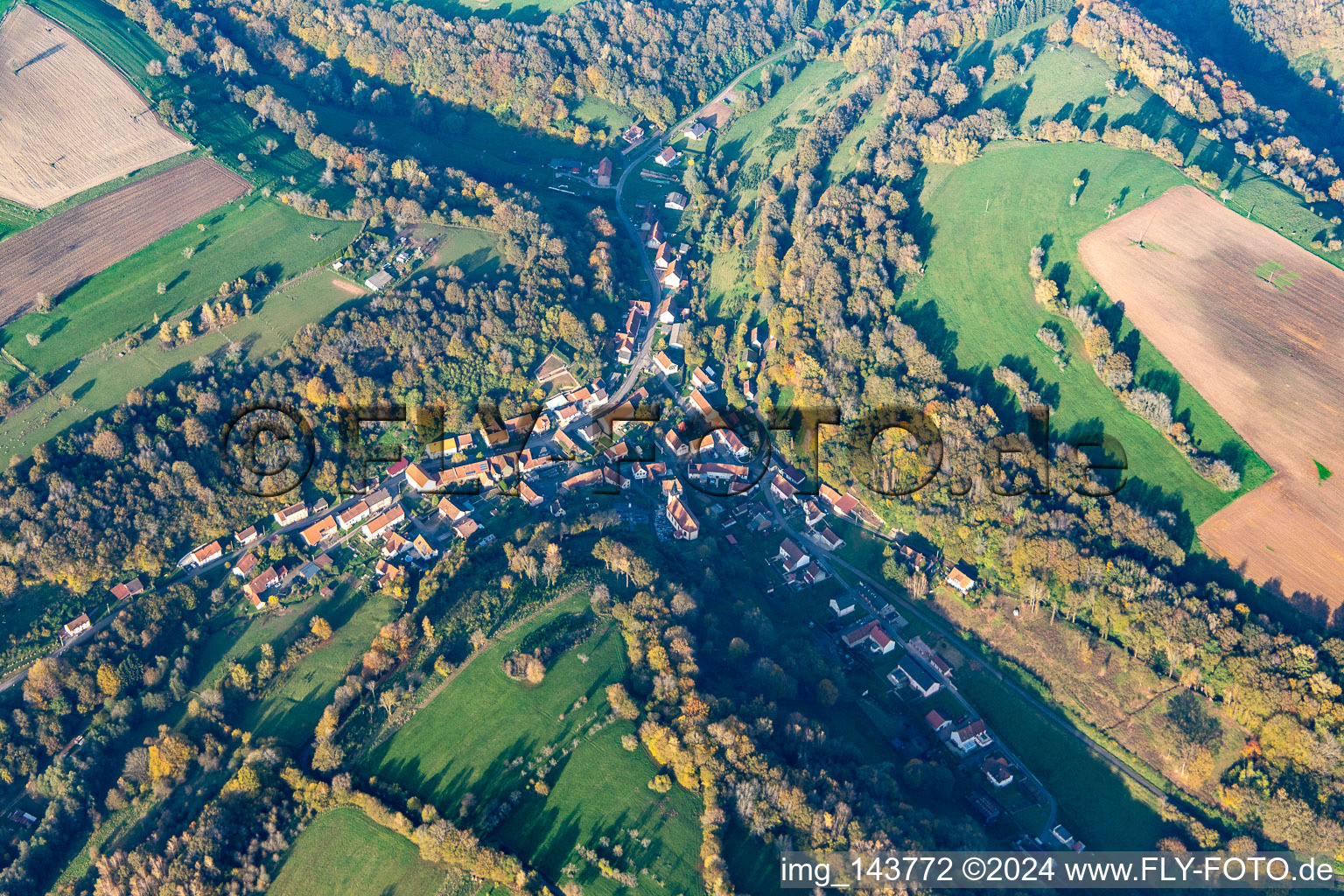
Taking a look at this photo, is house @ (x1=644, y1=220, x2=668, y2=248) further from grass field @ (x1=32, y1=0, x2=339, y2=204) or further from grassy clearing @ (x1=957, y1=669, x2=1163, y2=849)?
grassy clearing @ (x1=957, y1=669, x2=1163, y2=849)

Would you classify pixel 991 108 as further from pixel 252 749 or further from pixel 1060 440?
pixel 252 749

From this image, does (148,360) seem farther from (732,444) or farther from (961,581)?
(961,581)

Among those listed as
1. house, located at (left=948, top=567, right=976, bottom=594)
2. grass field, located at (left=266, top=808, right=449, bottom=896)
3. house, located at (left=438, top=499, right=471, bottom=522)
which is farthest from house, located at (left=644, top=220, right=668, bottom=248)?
grass field, located at (left=266, top=808, right=449, bottom=896)

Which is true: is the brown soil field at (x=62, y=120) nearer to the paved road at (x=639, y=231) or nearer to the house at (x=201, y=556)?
the house at (x=201, y=556)

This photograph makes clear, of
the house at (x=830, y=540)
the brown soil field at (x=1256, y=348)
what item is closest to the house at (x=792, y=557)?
the house at (x=830, y=540)

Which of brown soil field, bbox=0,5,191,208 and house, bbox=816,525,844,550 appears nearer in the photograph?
house, bbox=816,525,844,550
